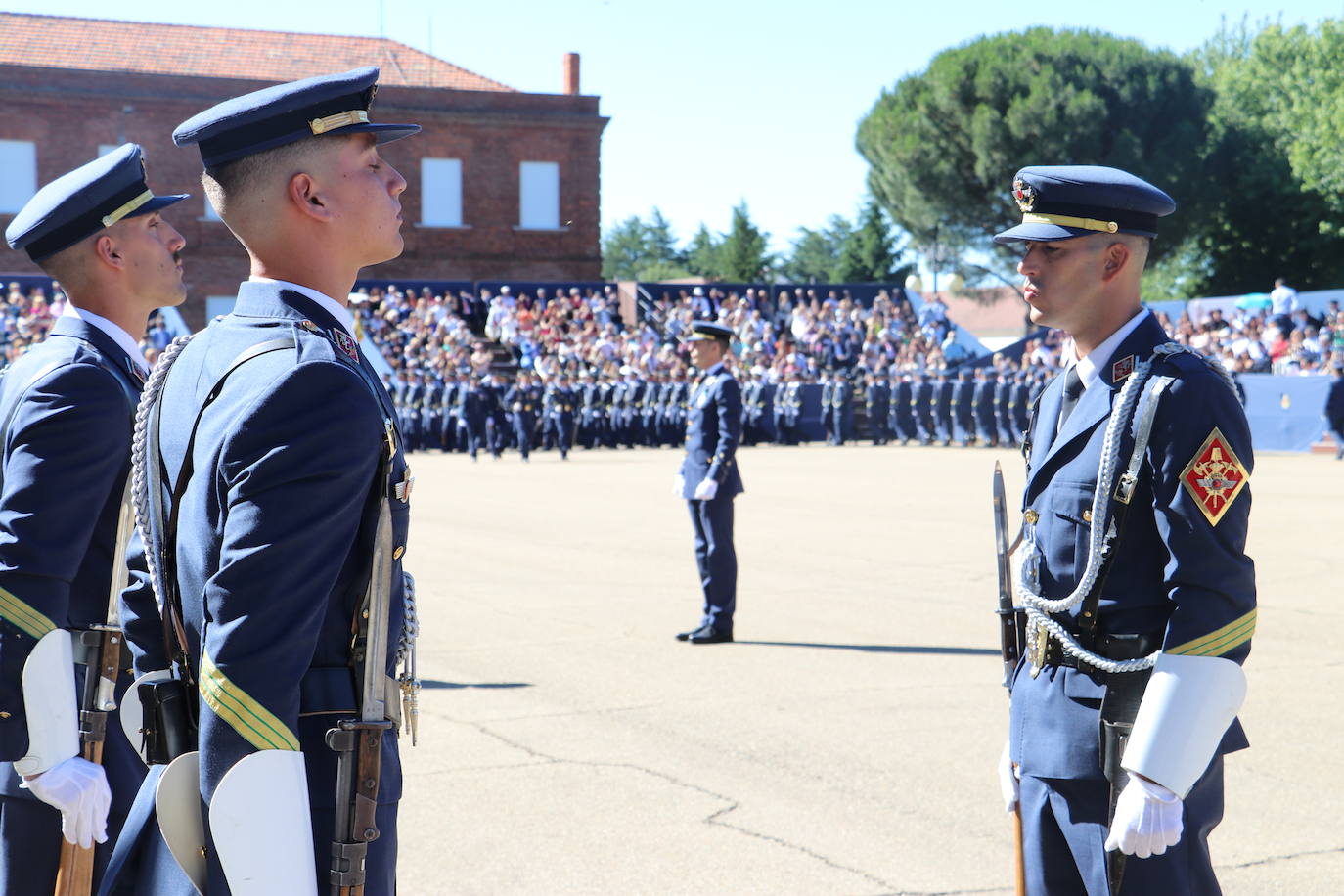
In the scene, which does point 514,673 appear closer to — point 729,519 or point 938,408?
point 729,519

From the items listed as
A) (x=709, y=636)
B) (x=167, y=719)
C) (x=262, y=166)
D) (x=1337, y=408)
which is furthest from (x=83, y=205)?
(x=1337, y=408)

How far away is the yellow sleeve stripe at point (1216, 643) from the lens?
2713mm

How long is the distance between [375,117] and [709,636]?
36.5 m

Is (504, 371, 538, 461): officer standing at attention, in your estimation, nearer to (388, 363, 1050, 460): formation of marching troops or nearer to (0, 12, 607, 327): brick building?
(388, 363, 1050, 460): formation of marching troops

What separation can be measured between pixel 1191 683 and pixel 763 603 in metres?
7.48

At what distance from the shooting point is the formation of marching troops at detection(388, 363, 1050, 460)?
1193 inches

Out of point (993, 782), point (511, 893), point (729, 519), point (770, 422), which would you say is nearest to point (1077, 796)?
point (511, 893)

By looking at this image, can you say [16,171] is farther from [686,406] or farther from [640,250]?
[640,250]

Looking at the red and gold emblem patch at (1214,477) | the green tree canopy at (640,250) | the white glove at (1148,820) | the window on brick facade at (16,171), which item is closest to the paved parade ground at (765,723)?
the white glove at (1148,820)

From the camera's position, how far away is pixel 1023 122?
50.6 m

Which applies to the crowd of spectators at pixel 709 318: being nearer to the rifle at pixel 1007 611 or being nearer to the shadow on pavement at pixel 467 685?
the shadow on pavement at pixel 467 685

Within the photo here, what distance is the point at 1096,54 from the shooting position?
51.1m

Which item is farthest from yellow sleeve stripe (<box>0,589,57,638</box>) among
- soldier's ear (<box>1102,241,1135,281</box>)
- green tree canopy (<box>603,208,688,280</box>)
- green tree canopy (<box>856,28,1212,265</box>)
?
green tree canopy (<box>603,208,688,280</box>)

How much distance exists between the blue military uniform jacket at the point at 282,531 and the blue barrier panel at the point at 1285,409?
94.1 feet
